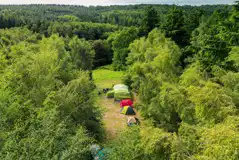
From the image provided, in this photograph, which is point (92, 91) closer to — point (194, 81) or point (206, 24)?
point (194, 81)

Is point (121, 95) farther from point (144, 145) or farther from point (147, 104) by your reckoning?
point (144, 145)

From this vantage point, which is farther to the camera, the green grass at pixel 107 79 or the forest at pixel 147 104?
the green grass at pixel 107 79

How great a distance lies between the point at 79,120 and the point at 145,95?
5149 millimetres

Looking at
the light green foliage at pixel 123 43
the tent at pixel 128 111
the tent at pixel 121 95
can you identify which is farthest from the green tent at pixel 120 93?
the light green foliage at pixel 123 43

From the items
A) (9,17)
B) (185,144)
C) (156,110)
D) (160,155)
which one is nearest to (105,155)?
(160,155)

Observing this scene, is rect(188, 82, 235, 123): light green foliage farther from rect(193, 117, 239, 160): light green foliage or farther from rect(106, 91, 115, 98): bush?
rect(106, 91, 115, 98): bush

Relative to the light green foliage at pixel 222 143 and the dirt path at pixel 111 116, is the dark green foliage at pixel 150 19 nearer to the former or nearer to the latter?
the dirt path at pixel 111 116

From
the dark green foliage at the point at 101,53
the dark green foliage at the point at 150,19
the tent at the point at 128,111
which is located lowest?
the tent at the point at 128,111

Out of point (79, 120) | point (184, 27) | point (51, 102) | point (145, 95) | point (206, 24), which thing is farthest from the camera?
point (184, 27)

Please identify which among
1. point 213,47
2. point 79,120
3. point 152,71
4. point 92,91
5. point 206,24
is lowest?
point 79,120

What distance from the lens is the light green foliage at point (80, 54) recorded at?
2383 centimetres

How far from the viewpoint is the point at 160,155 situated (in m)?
7.13

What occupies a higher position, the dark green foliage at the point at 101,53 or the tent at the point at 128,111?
the dark green foliage at the point at 101,53

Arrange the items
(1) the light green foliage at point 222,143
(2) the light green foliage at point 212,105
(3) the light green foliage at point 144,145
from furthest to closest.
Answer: (2) the light green foliage at point 212,105 → (3) the light green foliage at point 144,145 → (1) the light green foliage at point 222,143
